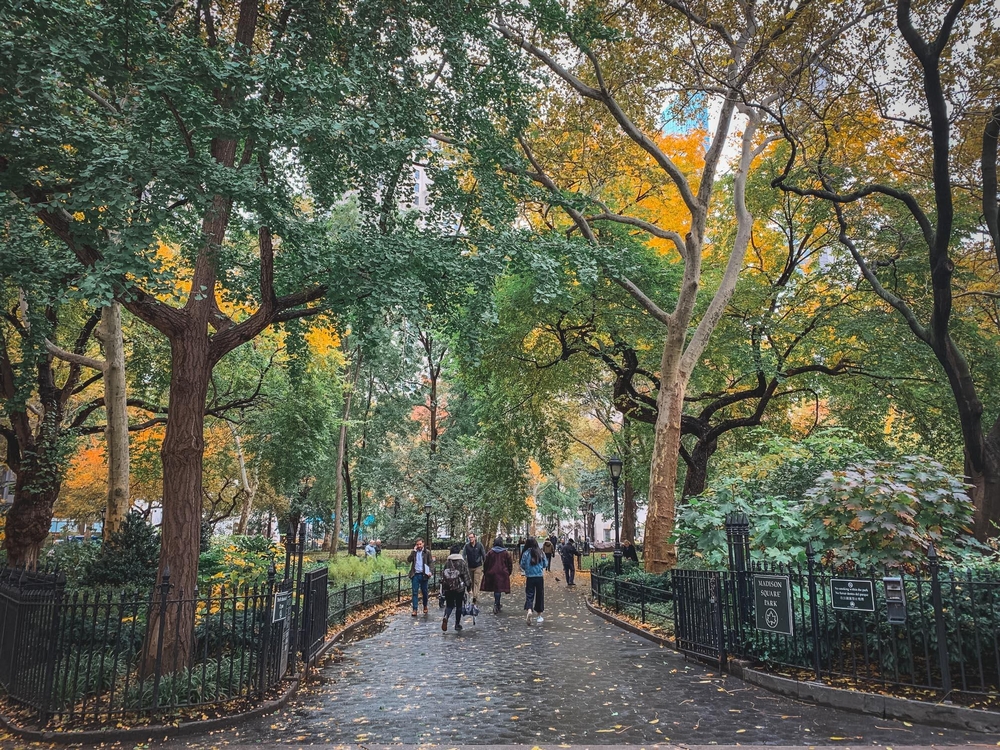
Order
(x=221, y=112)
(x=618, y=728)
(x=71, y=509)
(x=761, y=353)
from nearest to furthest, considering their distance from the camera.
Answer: (x=618, y=728) → (x=221, y=112) → (x=761, y=353) → (x=71, y=509)

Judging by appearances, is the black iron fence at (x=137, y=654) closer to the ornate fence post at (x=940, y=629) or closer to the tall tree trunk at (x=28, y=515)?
the ornate fence post at (x=940, y=629)

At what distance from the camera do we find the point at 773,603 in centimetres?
779

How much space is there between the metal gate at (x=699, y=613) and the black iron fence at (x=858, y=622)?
19 millimetres

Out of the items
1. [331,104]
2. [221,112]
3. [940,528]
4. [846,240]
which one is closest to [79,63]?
[221,112]

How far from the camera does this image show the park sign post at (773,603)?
297 inches

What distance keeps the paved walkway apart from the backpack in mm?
1918

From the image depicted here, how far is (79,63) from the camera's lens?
6758 millimetres

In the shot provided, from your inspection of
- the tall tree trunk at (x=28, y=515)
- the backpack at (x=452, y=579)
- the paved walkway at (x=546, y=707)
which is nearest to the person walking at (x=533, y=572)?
the backpack at (x=452, y=579)

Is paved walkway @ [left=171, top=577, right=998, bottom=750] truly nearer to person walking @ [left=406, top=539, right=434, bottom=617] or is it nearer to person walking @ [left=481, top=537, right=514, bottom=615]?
person walking @ [left=406, top=539, right=434, bottom=617]

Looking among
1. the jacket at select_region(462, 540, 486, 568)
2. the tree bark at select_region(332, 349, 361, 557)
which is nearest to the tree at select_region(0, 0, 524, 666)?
the jacket at select_region(462, 540, 486, 568)

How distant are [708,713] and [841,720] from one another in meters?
1.25

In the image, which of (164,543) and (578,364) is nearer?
(164,543)

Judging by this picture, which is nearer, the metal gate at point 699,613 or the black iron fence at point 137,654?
the black iron fence at point 137,654

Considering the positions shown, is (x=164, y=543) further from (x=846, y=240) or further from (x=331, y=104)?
(x=846, y=240)
